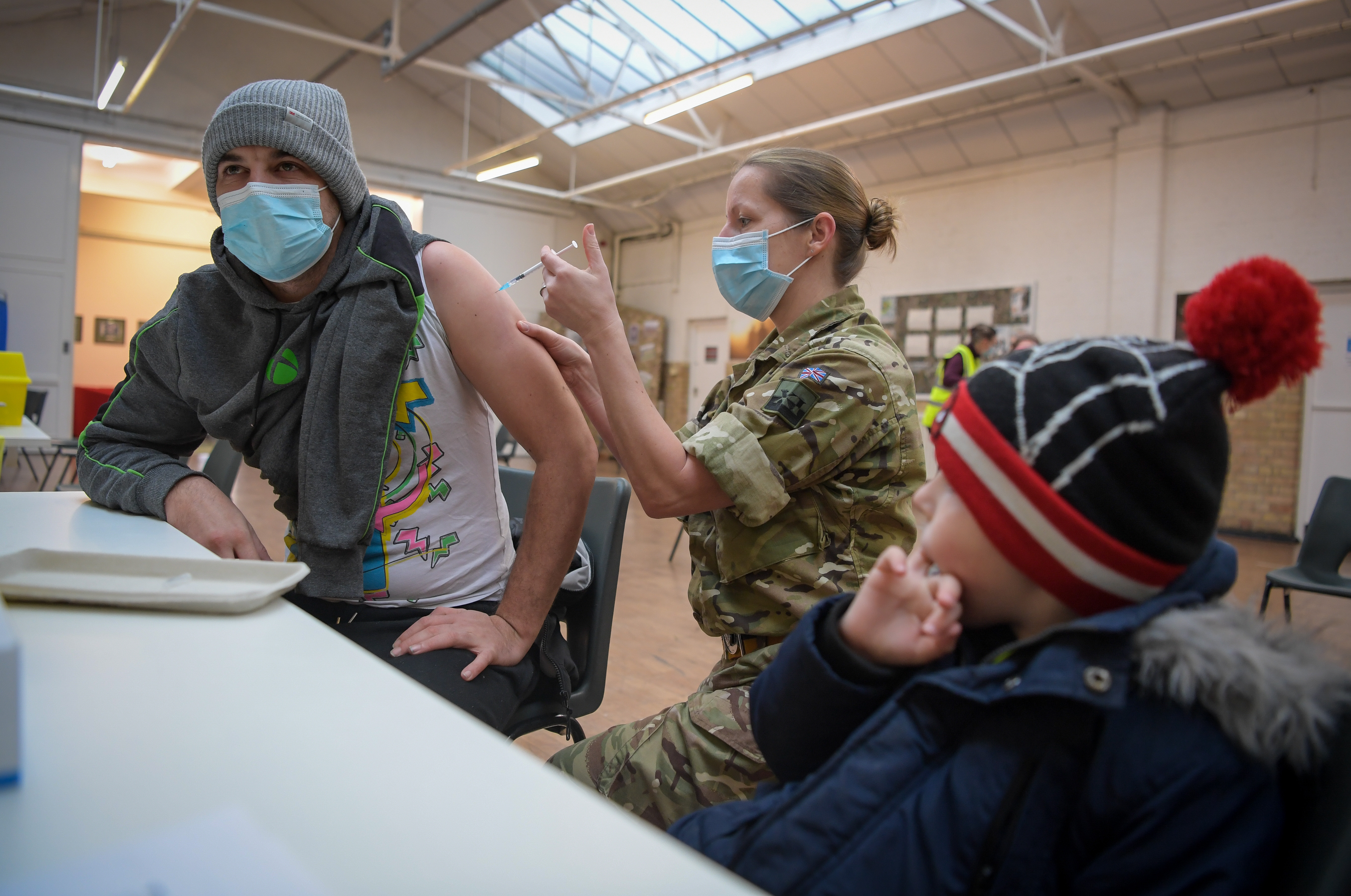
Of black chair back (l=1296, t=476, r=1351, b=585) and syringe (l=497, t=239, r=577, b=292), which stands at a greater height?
syringe (l=497, t=239, r=577, b=292)

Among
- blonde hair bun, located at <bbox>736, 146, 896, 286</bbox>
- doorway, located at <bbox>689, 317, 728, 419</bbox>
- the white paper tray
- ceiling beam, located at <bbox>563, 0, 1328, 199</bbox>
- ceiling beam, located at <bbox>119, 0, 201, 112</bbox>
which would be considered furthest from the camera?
doorway, located at <bbox>689, 317, 728, 419</bbox>

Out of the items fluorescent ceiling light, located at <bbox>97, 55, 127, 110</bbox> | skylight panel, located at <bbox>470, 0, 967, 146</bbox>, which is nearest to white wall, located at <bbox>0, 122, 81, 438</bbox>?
fluorescent ceiling light, located at <bbox>97, 55, 127, 110</bbox>

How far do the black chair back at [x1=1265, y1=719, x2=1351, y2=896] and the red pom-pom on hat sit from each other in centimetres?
24

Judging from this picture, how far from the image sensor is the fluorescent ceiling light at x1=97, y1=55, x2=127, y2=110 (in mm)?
6715

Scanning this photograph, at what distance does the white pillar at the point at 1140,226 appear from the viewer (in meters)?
6.69

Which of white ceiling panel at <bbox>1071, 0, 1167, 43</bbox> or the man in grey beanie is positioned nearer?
the man in grey beanie

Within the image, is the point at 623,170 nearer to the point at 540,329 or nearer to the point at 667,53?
the point at 667,53

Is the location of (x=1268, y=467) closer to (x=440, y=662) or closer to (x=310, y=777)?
(x=440, y=662)

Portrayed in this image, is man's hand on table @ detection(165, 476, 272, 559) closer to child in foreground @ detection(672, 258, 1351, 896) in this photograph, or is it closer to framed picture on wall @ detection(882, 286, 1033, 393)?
child in foreground @ detection(672, 258, 1351, 896)

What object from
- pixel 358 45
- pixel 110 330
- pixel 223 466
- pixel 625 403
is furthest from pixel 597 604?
pixel 110 330

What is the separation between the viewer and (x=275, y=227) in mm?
1221

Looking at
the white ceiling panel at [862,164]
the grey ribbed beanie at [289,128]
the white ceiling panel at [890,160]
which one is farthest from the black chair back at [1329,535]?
the white ceiling panel at [862,164]

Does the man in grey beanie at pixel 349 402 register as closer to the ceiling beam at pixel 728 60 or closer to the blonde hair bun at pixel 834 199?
the blonde hair bun at pixel 834 199

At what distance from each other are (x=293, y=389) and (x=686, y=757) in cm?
82
